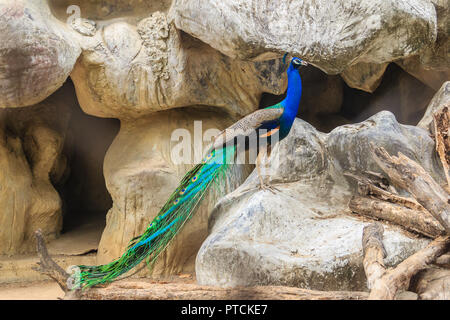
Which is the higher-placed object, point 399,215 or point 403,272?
point 399,215

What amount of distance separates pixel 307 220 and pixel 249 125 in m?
0.80

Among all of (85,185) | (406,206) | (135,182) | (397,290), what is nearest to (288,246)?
(406,206)

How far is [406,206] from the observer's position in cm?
372

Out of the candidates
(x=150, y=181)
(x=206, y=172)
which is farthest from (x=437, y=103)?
(x=150, y=181)

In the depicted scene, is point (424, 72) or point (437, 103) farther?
point (424, 72)

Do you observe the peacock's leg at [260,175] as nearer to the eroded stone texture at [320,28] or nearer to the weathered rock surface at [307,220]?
the weathered rock surface at [307,220]

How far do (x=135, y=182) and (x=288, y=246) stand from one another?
1727 millimetres

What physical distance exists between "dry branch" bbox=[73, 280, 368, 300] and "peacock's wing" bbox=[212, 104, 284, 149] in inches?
52.2

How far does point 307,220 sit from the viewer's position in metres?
4.02

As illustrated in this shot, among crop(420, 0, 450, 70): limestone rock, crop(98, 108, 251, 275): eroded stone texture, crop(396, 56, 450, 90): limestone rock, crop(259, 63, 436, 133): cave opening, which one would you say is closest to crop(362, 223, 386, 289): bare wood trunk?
crop(98, 108, 251, 275): eroded stone texture

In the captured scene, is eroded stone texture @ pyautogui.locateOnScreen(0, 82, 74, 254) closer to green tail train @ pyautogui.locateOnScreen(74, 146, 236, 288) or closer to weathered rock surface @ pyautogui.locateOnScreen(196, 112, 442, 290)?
green tail train @ pyautogui.locateOnScreen(74, 146, 236, 288)

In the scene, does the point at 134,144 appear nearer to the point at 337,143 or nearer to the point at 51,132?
the point at 51,132

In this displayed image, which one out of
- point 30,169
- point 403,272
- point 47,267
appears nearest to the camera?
point 403,272

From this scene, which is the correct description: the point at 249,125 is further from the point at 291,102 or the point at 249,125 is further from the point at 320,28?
the point at 320,28
